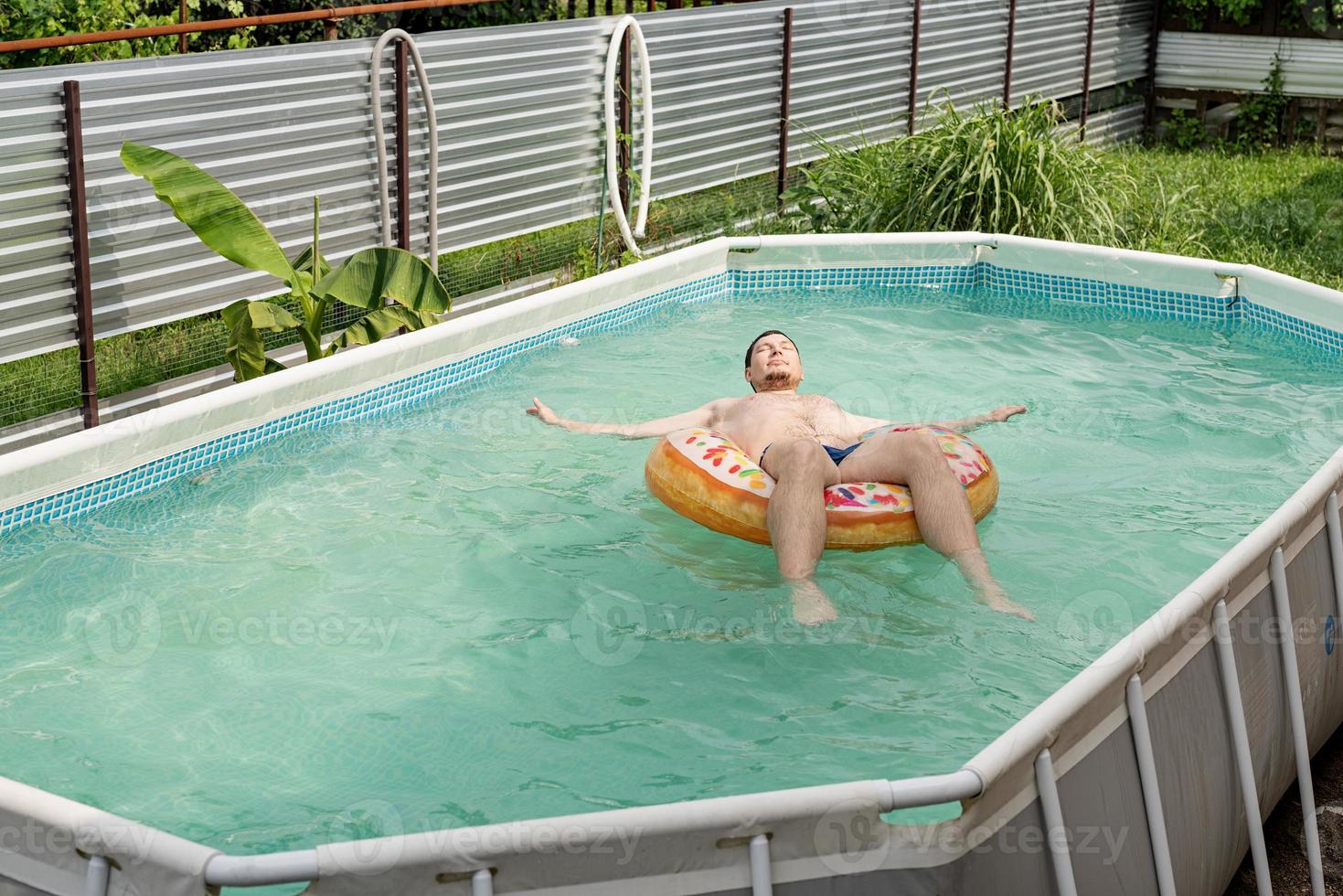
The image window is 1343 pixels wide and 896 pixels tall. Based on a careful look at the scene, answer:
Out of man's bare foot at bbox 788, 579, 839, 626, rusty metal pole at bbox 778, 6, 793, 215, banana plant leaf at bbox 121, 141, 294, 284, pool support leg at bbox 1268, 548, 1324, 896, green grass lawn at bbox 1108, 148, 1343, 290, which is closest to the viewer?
pool support leg at bbox 1268, 548, 1324, 896

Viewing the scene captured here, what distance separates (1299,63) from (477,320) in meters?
9.92

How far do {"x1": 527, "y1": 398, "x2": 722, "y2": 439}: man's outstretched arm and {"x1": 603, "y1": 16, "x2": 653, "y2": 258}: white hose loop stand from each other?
113 inches

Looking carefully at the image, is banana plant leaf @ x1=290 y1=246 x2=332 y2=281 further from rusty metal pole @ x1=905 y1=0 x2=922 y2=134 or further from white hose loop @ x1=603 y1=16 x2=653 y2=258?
rusty metal pole @ x1=905 y1=0 x2=922 y2=134

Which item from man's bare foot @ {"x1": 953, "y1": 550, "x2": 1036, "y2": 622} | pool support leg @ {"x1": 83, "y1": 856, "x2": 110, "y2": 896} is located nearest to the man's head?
man's bare foot @ {"x1": 953, "y1": 550, "x2": 1036, "y2": 622}

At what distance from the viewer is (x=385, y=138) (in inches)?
266

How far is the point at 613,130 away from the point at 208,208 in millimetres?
2928

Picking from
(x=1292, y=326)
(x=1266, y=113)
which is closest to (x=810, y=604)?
(x=1292, y=326)

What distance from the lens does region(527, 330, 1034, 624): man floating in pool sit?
4203 mm

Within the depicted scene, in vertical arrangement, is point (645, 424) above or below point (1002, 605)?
above

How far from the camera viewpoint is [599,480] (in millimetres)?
5238

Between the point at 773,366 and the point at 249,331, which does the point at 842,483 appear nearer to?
the point at 773,366

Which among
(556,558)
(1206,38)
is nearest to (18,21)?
(556,558)

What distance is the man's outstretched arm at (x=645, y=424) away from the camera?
5230mm

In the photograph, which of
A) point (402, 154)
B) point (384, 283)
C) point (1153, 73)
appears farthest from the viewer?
point (1153, 73)
